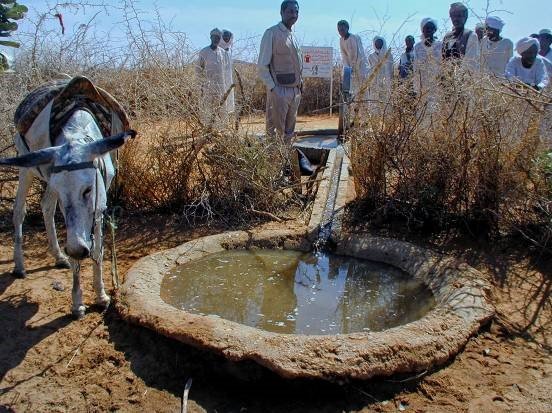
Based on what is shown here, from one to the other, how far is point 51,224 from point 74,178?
1481 mm

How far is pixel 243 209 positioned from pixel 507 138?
2.54m

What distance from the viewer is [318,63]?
41.1 feet

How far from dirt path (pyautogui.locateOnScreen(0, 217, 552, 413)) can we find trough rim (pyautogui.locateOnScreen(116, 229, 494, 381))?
109mm

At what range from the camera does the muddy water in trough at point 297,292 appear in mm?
3646

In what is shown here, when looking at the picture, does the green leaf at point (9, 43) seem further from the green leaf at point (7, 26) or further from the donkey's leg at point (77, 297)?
the donkey's leg at point (77, 297)

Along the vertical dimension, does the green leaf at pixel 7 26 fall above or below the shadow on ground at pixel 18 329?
above

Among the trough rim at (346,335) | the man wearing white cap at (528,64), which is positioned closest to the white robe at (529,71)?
the man wearing white cap at (528,64)

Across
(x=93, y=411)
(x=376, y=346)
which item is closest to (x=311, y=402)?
(x=376, y=346)

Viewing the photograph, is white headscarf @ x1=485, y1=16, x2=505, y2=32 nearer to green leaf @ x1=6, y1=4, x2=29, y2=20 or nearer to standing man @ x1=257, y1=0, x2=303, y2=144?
standing man @ x1=257, y1=0, x2=303, y2=144

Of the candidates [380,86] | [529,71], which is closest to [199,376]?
[380,86]

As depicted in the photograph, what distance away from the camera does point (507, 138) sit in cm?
451

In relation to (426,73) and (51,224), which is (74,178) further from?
(426,73)

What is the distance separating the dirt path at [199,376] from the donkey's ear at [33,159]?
1.12 metres

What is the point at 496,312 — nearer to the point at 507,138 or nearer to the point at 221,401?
the point at 507,138
